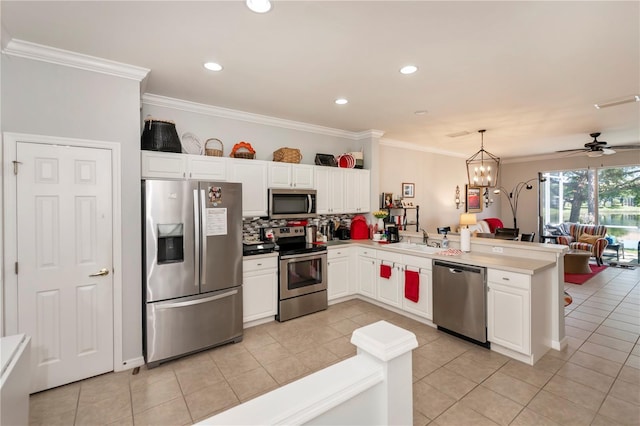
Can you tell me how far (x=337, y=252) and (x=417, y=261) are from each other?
4.01 ft

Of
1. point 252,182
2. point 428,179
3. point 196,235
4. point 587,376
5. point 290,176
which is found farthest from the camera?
point 428,179

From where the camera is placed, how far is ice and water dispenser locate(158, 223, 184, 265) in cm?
291

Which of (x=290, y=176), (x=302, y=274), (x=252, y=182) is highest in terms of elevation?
(x=290, y=176)

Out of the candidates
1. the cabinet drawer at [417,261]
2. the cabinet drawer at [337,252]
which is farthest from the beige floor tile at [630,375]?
the cabinet drawer at [337,252]

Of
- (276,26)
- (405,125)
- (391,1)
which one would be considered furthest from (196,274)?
(405,125)

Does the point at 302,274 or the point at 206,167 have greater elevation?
the point at 206,167

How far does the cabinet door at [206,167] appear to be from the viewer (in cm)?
347

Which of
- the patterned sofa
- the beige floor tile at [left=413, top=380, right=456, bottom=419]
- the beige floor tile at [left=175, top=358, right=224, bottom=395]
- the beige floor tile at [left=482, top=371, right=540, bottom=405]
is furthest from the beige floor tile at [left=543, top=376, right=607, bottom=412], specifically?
the patterned sofa

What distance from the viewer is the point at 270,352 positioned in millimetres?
3148

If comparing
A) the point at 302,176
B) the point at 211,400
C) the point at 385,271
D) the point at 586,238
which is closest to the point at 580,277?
the point at 586,238

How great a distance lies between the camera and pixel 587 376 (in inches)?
105

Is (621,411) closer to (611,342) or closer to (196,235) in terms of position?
(611,342)

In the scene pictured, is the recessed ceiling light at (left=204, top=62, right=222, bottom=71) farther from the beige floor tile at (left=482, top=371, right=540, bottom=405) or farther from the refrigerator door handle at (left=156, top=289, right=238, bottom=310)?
the beige floor tile at (left=482, top=371, right=540, bottom=405)

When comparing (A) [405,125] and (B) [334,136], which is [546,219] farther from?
(B) [334,136]
